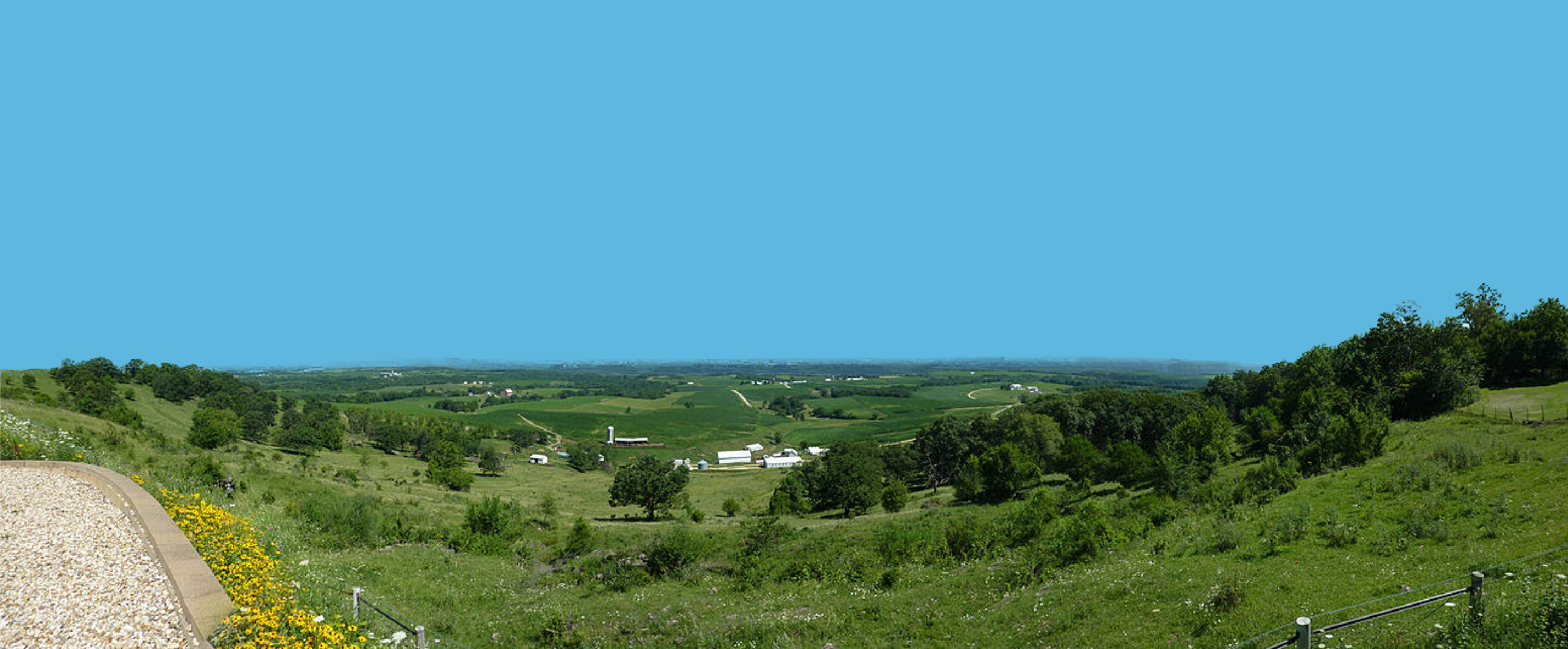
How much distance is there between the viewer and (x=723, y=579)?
2331cm

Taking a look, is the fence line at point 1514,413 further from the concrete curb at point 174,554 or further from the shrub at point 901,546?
the concrete curb at point 174,554

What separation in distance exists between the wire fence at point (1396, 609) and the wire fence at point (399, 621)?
1285 cm

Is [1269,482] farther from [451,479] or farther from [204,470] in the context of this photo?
[451,479]

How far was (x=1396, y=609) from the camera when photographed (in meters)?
7.38

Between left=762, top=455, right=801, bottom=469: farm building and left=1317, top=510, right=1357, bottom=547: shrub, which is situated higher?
left=1317, top=510, right=1357, bottom=547: shrub

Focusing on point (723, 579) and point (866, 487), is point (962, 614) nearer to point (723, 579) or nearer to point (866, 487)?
point (723, 579)

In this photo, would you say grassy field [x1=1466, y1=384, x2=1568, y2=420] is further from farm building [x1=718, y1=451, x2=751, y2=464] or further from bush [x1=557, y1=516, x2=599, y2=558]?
farm building [x1=718, y1=451, x2=751, y2=464]

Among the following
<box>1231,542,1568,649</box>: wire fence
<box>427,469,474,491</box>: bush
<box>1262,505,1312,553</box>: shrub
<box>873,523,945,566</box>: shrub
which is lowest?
<box>427,469,474,491</box>: bush

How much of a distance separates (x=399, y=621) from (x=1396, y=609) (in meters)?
15.2

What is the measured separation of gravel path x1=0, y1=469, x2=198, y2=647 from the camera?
8711mm

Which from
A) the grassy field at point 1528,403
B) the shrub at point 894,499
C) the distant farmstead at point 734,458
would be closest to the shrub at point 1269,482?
the grassy field at point 1528,403

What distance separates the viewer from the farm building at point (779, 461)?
111 meters

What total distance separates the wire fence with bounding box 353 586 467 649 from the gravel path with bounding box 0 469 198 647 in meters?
2.72

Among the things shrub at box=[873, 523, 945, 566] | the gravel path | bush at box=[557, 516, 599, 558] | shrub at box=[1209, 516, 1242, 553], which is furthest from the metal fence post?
bush at box=[557, 516, 599, 558]
